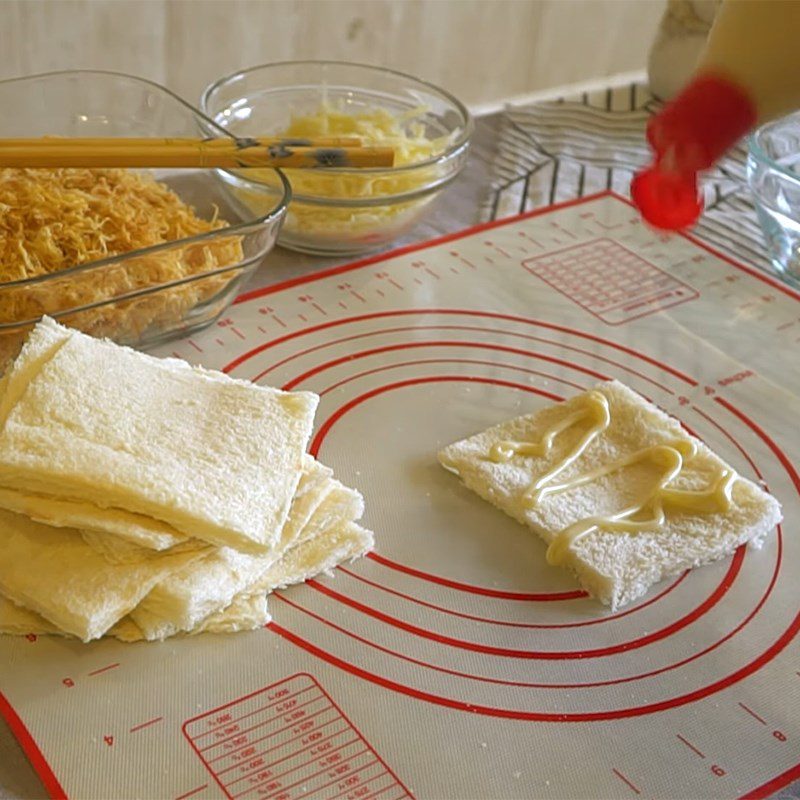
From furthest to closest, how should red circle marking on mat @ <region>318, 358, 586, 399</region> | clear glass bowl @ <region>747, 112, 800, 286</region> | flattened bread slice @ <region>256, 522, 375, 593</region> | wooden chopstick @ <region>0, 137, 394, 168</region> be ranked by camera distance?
clear glass bowl @ <region>747, 112, 800, 286</region>, red circle marking on mat @ <region>318, 358, 586, 399</region>, wooden chopstick @ <region>0, 137, 394, 168</region>, flattened bread slice @ <region>256, 522, 375, 593</region>

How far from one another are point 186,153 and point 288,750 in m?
0.48

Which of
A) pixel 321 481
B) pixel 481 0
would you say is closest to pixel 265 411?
pixel 321 481

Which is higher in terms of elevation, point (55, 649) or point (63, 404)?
point (63, 404)

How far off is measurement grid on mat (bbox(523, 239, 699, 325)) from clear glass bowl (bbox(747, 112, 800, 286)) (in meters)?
0.09

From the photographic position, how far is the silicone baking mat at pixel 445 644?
0.62 metres

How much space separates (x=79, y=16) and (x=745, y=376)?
72cm

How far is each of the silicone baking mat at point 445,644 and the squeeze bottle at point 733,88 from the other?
0.35 metres

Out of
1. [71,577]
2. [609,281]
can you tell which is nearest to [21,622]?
[71,577]

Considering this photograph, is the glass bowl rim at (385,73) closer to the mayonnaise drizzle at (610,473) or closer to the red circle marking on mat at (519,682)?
the mayonnaise drizzle at (610,473)

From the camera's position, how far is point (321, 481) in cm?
74

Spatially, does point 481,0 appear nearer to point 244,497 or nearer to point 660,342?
point 660,342

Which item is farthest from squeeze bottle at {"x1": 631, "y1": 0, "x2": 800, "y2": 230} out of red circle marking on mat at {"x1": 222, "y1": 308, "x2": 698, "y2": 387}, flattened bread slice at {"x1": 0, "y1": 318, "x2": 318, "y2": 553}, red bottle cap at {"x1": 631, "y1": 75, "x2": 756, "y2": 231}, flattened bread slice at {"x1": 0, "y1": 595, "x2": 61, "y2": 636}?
red circle marking on mat at {"x1": 222, "y1": 308, "x2": 698, "y2": 387}

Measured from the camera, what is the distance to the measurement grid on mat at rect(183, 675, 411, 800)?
0.60 metres

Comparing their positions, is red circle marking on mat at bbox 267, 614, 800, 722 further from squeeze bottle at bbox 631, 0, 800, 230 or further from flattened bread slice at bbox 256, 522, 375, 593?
squeeze bottle at bbox 631, 0, 800, 230
